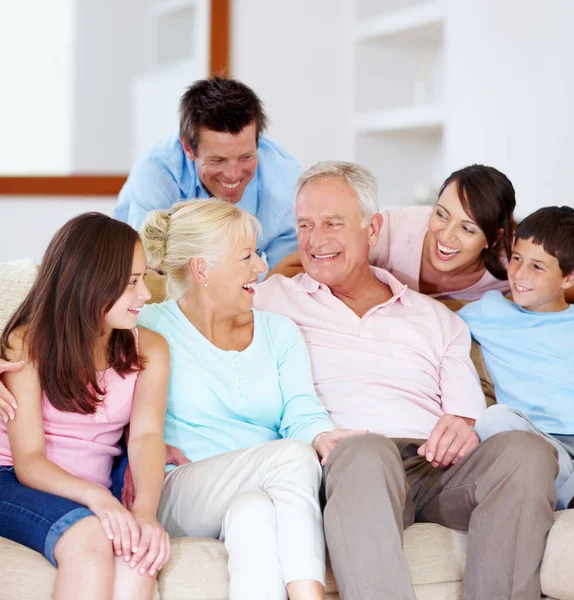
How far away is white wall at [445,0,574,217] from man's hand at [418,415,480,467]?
1.84 meters

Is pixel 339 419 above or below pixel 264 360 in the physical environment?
below

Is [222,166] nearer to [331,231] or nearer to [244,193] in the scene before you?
[244,193]

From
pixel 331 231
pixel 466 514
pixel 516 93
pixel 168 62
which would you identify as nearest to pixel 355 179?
pixel 331 231

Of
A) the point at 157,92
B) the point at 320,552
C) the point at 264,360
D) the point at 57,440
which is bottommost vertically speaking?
the point at 320,552

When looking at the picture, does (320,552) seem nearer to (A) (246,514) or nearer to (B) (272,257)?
(A) (246,514)

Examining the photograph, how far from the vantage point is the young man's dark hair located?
8.64 ft

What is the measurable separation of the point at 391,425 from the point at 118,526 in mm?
746

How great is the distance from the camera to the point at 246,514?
5.49 feet

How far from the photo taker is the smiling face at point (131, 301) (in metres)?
1.85

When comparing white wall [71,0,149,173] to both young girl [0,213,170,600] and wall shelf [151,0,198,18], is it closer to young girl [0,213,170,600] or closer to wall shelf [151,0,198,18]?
wall shelf [151,0,198,18]

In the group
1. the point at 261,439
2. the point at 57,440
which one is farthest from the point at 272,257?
the point at 57,440

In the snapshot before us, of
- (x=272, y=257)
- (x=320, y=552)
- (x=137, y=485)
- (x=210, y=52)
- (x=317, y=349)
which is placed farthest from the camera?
(x=210, y=52)

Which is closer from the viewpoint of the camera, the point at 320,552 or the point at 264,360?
the point at 320,552

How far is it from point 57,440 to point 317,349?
2.22 feet
